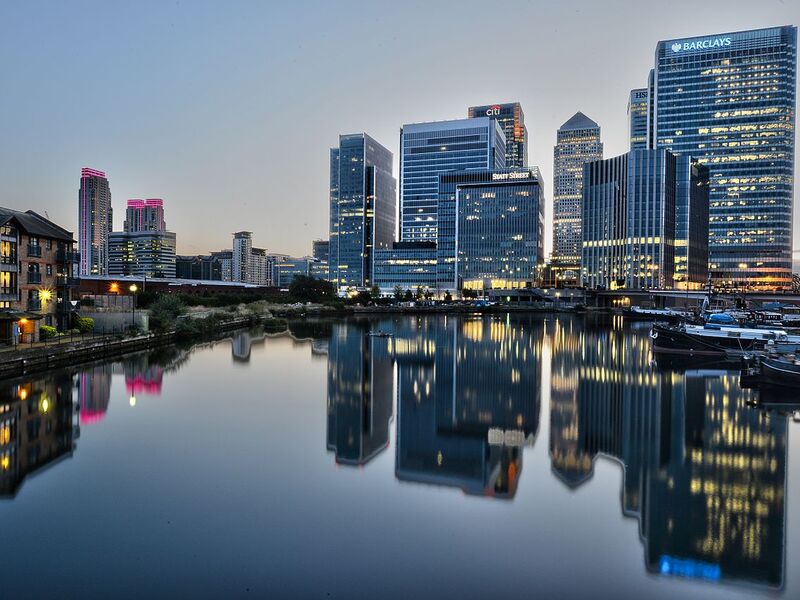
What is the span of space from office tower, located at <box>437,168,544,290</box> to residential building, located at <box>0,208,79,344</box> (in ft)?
436

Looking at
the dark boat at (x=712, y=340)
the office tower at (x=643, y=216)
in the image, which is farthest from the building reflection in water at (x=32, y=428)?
the office tower at (x=643, y=216)

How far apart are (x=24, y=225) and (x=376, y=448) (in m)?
30.0

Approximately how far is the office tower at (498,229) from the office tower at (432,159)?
18684 mm

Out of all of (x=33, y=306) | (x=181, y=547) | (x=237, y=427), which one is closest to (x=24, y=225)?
(x=33, y=306)

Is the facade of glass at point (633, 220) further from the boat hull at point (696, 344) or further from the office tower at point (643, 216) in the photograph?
the boat hull at point (696, 344)

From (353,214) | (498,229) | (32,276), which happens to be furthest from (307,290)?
(353,214)

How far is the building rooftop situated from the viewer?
33528 millimetres

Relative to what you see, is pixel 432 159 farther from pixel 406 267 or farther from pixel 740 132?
pixel 740 132

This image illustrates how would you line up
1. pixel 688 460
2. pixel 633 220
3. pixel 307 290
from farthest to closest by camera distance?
pixel 633 220 < pixel 307 290 < pixel 688 460

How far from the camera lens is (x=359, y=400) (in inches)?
1038

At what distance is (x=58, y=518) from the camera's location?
1226 centimetres

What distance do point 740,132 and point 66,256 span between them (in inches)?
6634

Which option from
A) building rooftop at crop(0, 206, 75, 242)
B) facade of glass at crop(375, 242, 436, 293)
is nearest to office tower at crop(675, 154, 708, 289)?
facade of glass at crop(375, 242, 436, 293)

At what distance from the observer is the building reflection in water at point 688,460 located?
11.2 meters
